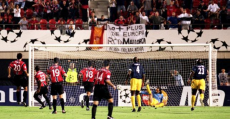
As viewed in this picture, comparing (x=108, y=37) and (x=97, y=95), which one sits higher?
(x=108, y=37)

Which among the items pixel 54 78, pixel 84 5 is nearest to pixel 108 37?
pixel 84 5

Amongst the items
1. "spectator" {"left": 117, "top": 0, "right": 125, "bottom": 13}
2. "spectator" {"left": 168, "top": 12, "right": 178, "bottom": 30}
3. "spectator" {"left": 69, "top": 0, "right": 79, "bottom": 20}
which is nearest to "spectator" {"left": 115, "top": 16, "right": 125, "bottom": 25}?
"spectator" {"left": 117, "top": 0, "right": 125, "bottom": 13}

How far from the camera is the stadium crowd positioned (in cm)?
2761

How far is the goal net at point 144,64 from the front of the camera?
24703 millimetres

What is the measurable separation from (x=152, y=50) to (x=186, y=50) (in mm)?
1585

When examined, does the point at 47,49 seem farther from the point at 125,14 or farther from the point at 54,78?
the point at 54,78

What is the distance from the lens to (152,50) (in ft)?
87.2

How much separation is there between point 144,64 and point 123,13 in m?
3.85

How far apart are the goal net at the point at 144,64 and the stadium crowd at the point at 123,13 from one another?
1.50m

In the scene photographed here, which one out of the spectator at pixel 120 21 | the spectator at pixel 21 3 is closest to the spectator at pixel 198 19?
the spectator at pixel 120 21

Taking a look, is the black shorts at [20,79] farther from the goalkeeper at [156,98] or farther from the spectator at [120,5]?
the spectator at [120,5]

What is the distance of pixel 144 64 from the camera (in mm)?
26188

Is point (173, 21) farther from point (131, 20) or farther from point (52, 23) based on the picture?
point (52, 23)

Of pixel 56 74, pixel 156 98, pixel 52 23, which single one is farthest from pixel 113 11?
pixel 56 74
